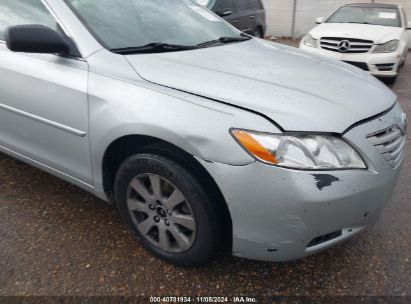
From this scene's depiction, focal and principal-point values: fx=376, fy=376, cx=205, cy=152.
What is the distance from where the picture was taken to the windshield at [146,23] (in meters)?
2.27

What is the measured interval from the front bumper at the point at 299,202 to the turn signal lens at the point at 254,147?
4cm

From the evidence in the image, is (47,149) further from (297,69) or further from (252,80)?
(297,69)

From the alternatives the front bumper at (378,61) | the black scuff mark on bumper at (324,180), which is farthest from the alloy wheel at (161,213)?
the front bumper at (378,61)

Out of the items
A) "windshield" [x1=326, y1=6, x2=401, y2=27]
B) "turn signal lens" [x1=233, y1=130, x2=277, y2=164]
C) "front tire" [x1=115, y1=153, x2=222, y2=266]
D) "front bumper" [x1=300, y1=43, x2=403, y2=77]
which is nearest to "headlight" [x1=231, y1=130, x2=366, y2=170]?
"turn signal lens" [x1=233, y1=130, x2=277, y2=164]

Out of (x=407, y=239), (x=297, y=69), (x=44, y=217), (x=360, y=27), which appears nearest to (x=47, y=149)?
(x=44, y=217)

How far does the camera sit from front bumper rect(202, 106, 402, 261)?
164cm

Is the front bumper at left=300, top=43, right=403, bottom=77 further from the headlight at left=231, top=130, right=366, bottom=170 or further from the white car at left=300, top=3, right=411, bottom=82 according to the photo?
the headlight at left=231, top=130, right=366, bottom=170

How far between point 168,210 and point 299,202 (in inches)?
28.5

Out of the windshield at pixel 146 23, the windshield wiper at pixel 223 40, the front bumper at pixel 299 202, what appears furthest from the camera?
the windshield wiper at pixel 223 40

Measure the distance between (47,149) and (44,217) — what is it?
20.7 inches

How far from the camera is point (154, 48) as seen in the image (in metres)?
2.31

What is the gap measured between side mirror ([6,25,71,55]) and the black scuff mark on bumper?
154 centimetres

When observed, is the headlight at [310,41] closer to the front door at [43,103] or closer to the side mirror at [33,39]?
the front door at [43,103]

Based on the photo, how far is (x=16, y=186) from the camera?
3023 millimetres
